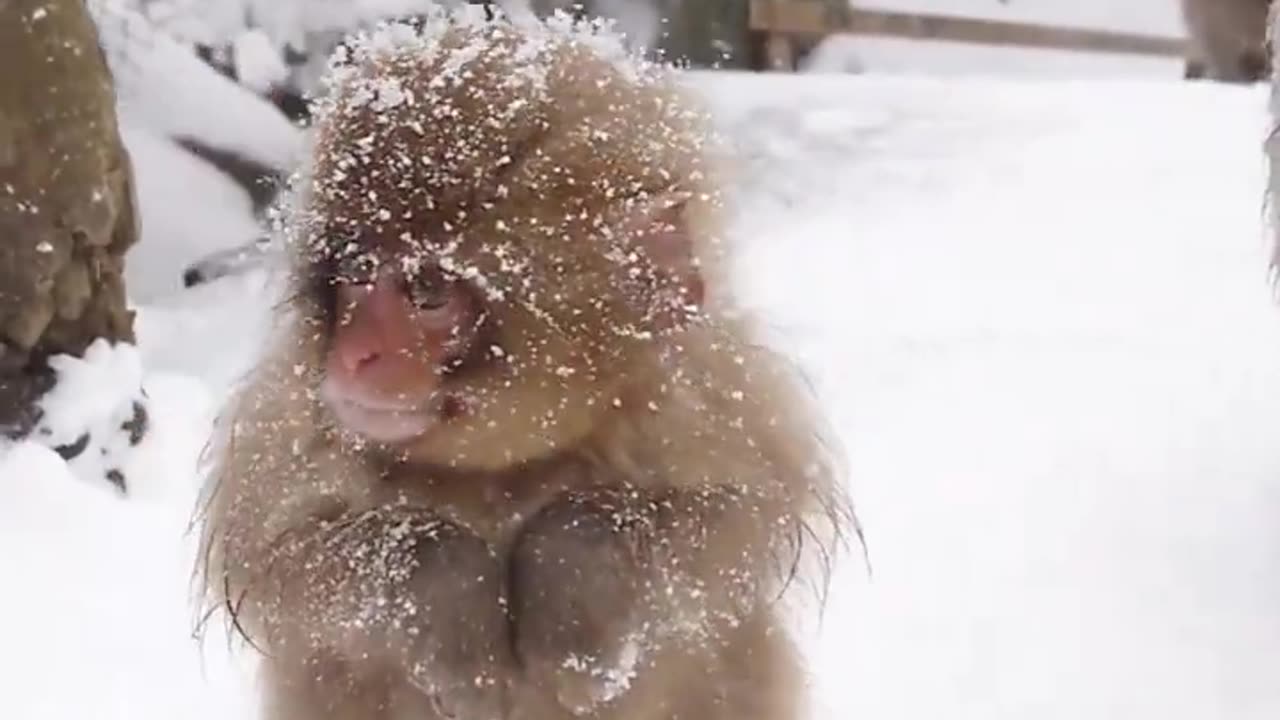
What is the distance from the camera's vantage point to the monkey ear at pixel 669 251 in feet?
1.72

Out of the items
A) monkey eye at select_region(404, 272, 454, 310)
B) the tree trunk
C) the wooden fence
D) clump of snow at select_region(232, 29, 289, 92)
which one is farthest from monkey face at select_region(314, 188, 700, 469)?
the wooden fence

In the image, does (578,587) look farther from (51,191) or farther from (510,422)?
(51,191)

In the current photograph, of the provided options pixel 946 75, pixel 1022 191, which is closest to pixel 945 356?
pixel 1022 191

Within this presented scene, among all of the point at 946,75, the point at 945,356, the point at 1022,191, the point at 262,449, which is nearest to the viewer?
the point at 262,449

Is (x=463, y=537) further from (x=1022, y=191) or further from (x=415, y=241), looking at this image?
(x=1022, y=191)

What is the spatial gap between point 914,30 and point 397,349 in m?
1.03

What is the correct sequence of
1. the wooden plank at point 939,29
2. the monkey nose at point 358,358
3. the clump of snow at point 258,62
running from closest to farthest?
1. the monkey nose at point 358,358
2. the clump of snow at point 258,62
3. the wooden plank at point 939,29

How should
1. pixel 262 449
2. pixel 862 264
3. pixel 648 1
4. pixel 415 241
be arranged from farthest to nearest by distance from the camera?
1. pixel 862 264
2. pixel 648 1
3. pixel 262 449
4. pixel 415 241

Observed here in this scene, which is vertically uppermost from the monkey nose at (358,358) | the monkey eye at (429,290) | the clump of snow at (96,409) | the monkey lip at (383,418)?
the monkey eye at (429,290)

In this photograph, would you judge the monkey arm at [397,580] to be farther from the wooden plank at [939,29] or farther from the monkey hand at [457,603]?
the wooden plank at [939,29]

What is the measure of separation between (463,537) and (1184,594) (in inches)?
23.9

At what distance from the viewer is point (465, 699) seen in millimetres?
576

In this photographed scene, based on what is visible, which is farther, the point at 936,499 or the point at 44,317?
the point at 44,317

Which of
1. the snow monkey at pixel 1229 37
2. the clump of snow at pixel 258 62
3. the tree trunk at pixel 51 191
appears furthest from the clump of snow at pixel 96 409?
the snow monkey at pixel 1229 37
